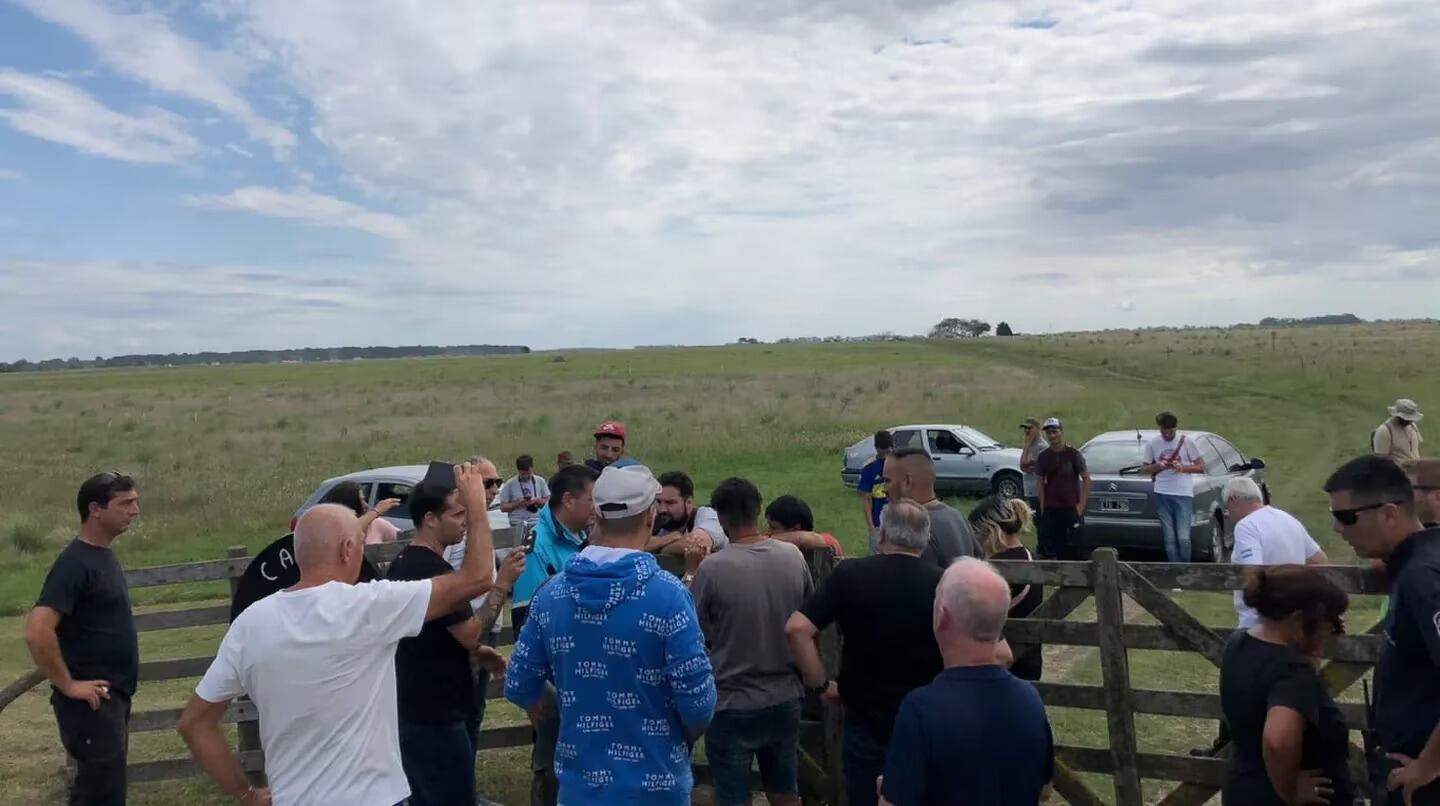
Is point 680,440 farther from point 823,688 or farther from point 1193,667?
point 823,688

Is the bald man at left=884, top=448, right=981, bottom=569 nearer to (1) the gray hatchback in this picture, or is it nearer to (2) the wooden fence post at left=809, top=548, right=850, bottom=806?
(2) the wooden fence post at left=809, top=548, right=850, bottom=806

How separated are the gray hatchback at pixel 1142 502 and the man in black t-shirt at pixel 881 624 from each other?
9.66 m

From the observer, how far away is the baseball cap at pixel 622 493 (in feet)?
10.7

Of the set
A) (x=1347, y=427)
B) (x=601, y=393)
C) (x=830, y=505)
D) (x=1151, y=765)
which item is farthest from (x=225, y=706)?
(x=601, y=393)

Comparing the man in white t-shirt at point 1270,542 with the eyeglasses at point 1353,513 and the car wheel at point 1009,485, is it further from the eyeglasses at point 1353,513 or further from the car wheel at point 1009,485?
the car wheel at point 1009,485

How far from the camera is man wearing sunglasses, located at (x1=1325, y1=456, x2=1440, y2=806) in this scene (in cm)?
311

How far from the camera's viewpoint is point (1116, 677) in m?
5.00

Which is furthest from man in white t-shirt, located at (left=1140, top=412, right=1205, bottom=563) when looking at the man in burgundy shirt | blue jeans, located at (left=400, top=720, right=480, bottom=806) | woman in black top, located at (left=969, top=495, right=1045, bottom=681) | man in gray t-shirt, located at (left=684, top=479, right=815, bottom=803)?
blue jeans, located at (left=400, top=720, right=480, bottom=806)

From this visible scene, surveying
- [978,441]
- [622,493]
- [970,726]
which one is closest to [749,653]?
[622,493]

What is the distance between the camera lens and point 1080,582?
4.95m

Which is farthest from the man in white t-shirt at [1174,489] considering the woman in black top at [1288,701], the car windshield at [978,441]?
the woman in black top at [1288,701]

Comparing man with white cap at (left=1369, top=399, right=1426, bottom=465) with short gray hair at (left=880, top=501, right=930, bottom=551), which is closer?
short gray hair at (left=880, top=501, right=930, bottom=551)

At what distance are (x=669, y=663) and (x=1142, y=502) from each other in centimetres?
1115

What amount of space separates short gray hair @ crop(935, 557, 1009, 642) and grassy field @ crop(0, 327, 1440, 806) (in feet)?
14.1
